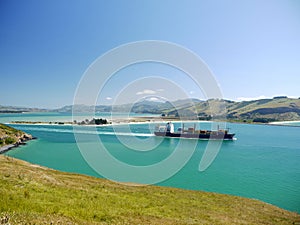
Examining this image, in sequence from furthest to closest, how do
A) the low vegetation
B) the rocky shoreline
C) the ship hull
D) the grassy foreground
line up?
the ship hull < the low vegetation < the rocky shoreline < the grassy foreground

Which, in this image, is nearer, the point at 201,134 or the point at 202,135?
the point at 202,135

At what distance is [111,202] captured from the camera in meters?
14.7

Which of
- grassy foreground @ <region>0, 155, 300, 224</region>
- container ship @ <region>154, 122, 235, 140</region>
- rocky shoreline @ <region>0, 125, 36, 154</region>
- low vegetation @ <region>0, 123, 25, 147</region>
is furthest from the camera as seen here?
container ship @ <region>154, 122, 235, 140</region>

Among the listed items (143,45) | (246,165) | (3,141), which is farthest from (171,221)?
(3,141)

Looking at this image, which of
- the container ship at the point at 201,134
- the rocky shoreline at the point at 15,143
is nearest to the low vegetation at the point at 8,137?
the rocky shoreline at the point at 15,143

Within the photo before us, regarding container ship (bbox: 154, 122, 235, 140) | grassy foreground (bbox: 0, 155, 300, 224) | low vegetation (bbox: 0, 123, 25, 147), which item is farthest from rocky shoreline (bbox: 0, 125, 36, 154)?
container ship (bbox: 154, 122, 235, 140)

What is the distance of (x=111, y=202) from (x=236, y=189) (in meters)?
25.0

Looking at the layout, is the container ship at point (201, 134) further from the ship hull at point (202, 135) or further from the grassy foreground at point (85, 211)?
the grassy foreground at point (85, 211)

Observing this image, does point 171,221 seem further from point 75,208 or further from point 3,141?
point 3,141

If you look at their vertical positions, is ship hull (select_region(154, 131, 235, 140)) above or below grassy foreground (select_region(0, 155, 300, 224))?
below

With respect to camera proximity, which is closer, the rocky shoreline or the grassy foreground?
the grassy foreground

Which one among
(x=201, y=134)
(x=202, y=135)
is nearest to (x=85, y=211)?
(x=202, y=135)

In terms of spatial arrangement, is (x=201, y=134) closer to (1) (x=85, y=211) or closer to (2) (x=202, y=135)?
(2) (x=202, y=135)

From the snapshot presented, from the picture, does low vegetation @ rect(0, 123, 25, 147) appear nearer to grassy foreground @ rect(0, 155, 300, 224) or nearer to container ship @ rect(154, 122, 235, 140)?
grassy foreground @ rect(0, 155, 300, 224)
